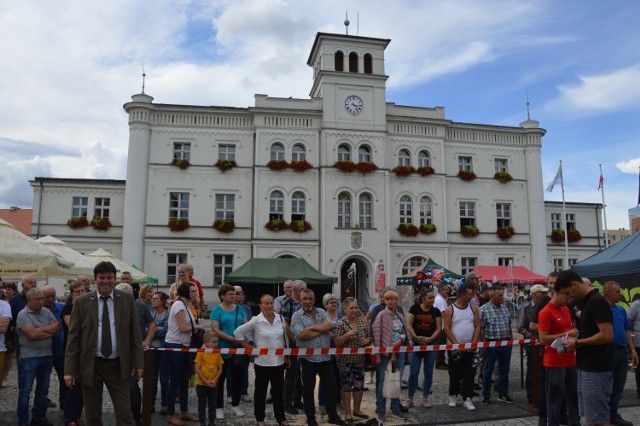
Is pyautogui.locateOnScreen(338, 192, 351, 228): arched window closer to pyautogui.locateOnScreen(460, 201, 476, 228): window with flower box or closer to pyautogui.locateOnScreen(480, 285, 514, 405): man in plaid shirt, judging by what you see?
pyautogui.locateOnScreen(460, 201, 476, 228): window with flower box

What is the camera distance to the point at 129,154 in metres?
29.5

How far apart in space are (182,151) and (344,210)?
1022 cm

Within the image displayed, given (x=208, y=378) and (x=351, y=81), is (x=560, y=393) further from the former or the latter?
(x=351, y=81)

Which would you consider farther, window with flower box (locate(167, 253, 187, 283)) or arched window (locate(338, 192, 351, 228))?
arched window (locate(338, 192, 351, 228))

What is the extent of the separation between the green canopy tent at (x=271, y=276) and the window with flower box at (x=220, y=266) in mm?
10186

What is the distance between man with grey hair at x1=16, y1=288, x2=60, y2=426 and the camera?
7.13 m

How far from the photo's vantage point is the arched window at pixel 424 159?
106ft

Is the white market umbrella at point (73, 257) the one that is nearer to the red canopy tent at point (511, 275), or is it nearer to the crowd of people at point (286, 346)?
the crowd of people at point (286, 346)

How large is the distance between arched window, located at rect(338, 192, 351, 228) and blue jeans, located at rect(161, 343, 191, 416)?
75.6ft

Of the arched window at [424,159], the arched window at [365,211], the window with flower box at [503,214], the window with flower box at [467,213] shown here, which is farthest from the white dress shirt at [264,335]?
the window with flower box at [503,214]

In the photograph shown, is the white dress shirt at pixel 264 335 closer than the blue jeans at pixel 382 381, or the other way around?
the white dress shirt at pixel 264 335

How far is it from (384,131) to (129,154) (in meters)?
15.0

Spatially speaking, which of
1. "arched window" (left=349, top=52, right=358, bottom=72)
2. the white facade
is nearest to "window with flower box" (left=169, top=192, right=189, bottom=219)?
the white facade

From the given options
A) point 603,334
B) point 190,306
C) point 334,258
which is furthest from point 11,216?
point 603,334
